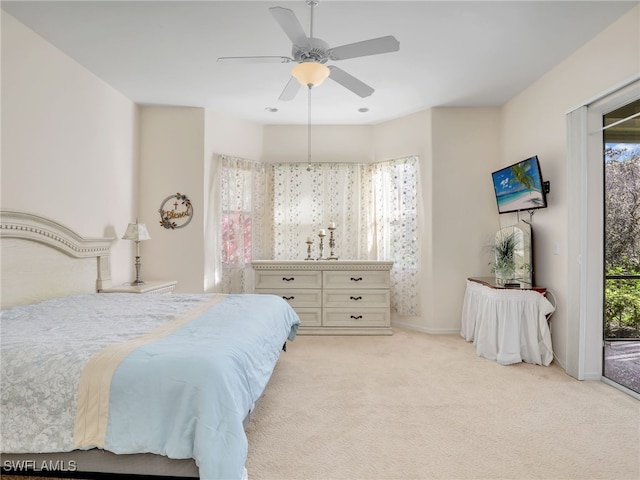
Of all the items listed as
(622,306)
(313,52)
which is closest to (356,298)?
(622,306)

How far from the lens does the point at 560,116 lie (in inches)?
130

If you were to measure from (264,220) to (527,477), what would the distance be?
13.5 ft

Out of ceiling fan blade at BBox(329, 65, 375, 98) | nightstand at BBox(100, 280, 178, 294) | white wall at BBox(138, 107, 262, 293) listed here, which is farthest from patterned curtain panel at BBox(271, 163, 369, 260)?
ceiling fan blade at BBox(329, 65, 375, 98)

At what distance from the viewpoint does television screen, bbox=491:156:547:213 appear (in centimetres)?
343

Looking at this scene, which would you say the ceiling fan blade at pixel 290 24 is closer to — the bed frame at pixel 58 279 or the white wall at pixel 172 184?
the bed frame at pixel 58 279

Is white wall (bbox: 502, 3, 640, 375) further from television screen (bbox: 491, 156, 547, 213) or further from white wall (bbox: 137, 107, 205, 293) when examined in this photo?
white wall (bbox: 137, 107, 205, 293)

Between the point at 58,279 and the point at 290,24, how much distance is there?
8.85 ft

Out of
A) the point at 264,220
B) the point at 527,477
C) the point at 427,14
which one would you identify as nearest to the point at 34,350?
the point at 527,477

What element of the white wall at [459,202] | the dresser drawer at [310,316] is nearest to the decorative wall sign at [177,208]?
the dresser drawer at [310,316]

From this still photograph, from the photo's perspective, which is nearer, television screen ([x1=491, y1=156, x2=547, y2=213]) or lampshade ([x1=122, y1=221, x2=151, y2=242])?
television screen ([x1=491, y1=156, x2=547, y2=213])

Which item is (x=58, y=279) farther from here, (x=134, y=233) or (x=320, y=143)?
(x=320, y=143)

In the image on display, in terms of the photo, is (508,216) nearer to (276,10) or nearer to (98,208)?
(276,10)

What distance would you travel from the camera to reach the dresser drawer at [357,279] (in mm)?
4500

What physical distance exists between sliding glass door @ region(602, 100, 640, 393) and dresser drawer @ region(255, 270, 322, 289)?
2867mm
